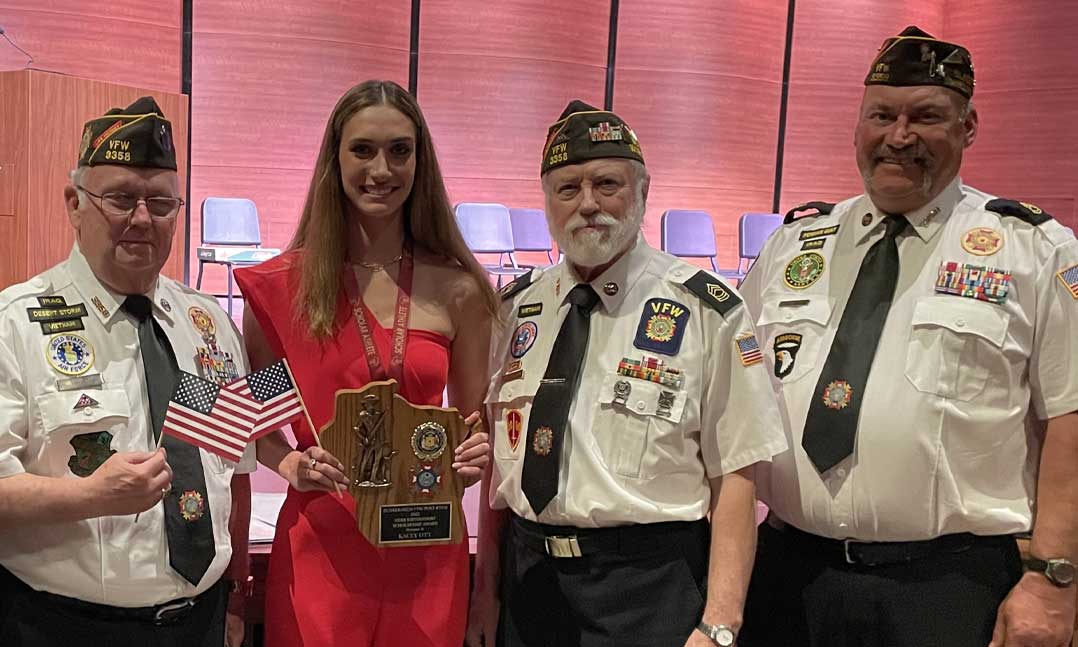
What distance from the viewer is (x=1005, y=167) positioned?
9.88 metres

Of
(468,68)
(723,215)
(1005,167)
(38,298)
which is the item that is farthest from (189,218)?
(1005,167)

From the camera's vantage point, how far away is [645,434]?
6.65ft

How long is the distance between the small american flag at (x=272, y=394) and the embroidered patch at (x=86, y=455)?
0.28 meters

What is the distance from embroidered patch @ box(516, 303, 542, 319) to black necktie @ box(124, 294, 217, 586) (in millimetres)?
811

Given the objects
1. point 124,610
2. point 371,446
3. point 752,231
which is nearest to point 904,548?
point 371,446

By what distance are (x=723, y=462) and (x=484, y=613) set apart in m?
0.70

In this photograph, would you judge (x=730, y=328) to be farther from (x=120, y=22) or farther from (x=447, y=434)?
(x=120, y=22)

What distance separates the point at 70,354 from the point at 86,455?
0.21m

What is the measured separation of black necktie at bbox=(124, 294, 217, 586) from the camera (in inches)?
74.0

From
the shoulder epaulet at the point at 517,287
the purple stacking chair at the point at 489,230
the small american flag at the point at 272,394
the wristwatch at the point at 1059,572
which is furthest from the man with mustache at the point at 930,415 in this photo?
the purple stacking chair at the point at 489,230

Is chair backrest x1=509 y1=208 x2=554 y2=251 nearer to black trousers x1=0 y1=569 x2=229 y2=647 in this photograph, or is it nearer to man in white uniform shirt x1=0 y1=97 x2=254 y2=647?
man in white uniform shirt x1=0 y1=97 x2=254 y2=647

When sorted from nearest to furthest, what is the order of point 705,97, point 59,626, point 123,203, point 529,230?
point 59,626
point 123,203
point 529,230
point 705,97

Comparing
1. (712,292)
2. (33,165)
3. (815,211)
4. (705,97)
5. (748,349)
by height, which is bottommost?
(748,349)

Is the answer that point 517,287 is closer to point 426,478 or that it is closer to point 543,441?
point 543,441
